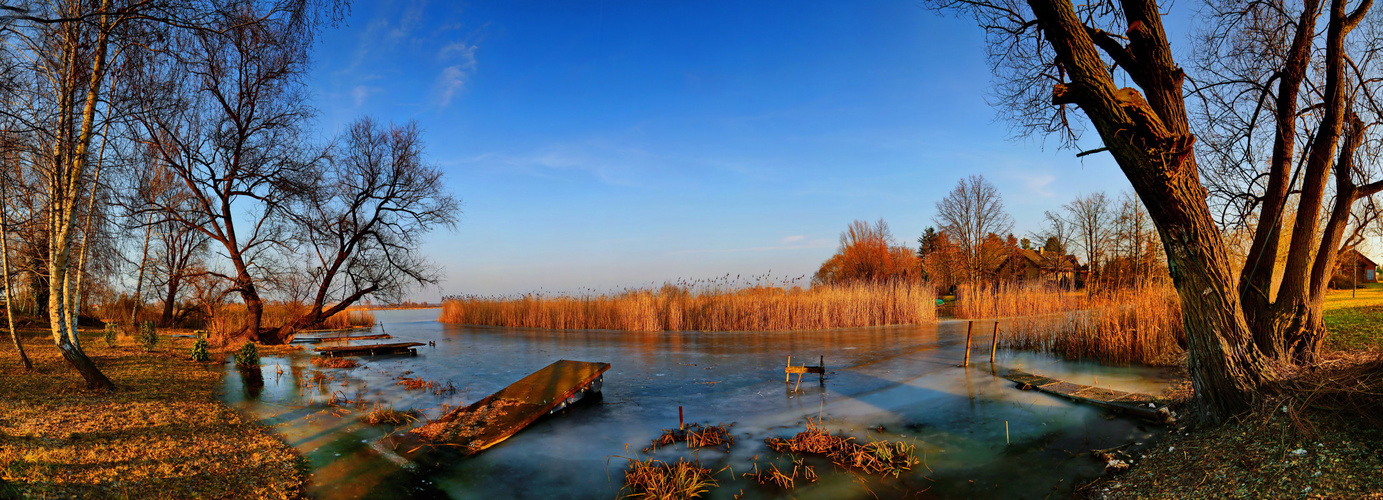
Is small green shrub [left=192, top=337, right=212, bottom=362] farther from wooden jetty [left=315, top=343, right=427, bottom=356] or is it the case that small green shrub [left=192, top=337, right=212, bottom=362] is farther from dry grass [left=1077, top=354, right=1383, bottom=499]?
dry grass [left=1077, top=354, right=1383, bottom=499]

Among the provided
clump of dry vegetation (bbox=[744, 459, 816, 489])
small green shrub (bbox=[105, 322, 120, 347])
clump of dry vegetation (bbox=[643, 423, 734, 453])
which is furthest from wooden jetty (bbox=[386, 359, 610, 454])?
small green shrub (bbox=[105, 322, 120, 347])

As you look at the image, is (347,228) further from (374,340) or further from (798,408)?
(798,408)

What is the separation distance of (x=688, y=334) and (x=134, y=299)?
1708 centimetres

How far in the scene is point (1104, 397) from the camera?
6477mm

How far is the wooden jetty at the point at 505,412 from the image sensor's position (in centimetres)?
546

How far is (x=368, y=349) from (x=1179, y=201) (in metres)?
13.8

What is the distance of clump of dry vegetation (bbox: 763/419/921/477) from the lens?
15.8ft

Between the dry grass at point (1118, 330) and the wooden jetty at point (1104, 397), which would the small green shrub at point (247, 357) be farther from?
the dry grass at point (1118, 330)

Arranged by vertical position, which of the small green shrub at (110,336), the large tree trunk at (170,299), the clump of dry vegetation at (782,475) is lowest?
the clump of dry vegetation at (782,475)

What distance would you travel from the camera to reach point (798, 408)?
277 inches

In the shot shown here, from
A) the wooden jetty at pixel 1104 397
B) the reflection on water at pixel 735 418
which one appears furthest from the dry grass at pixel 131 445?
the wooden jetty at pixel 1104 397

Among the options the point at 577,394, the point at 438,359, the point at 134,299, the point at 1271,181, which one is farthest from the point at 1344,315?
the point at 134,299

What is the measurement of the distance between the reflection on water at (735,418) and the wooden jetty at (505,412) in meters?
0.18

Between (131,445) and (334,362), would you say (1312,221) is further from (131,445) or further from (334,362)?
(334,362)
